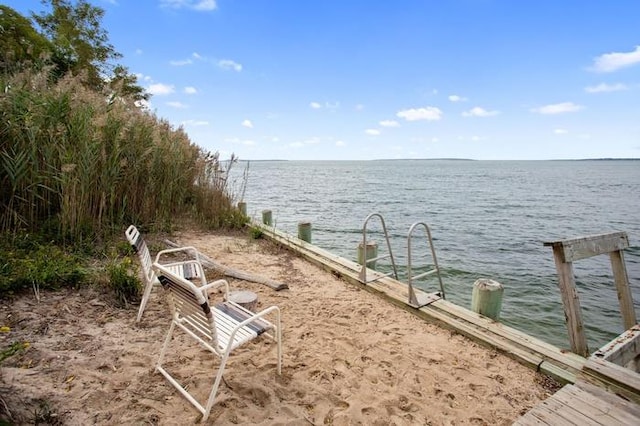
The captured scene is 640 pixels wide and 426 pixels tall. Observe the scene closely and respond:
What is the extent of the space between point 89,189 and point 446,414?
5129 millimetres

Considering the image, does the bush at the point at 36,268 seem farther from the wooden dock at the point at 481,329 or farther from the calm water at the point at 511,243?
the calm water at the point at 511,243

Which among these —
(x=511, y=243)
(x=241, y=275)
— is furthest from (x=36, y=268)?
(x=511, y=243)

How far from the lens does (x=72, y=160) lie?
4477 mm

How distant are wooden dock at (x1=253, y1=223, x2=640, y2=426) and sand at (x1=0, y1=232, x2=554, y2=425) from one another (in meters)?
0.13

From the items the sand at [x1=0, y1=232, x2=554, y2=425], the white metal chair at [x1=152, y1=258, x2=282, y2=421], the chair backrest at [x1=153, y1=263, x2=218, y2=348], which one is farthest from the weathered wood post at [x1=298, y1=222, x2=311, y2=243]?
the chair backrest at [x1=153, y1=263, x2=218, y2=348]

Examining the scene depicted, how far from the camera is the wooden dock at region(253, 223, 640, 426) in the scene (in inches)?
86.4

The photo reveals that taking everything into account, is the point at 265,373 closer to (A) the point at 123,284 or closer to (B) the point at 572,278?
(A) the point at 123,284

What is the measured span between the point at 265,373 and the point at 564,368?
246 centimetres

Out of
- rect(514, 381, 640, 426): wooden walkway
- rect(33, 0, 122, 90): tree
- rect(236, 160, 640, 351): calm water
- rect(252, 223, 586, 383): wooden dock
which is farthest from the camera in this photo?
rect(33, 0, 122, 90): tree

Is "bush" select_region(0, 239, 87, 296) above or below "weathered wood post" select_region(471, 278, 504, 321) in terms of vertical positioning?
above

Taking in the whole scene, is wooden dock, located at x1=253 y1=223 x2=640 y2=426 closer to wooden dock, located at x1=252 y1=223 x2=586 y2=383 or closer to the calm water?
wooden dock, located at x1=252 y1=223 x2=586 y2=383

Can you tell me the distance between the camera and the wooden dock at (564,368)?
2.19 meters

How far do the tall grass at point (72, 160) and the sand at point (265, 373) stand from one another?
1.60m

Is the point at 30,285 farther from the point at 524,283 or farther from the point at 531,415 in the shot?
the point at 524,283
